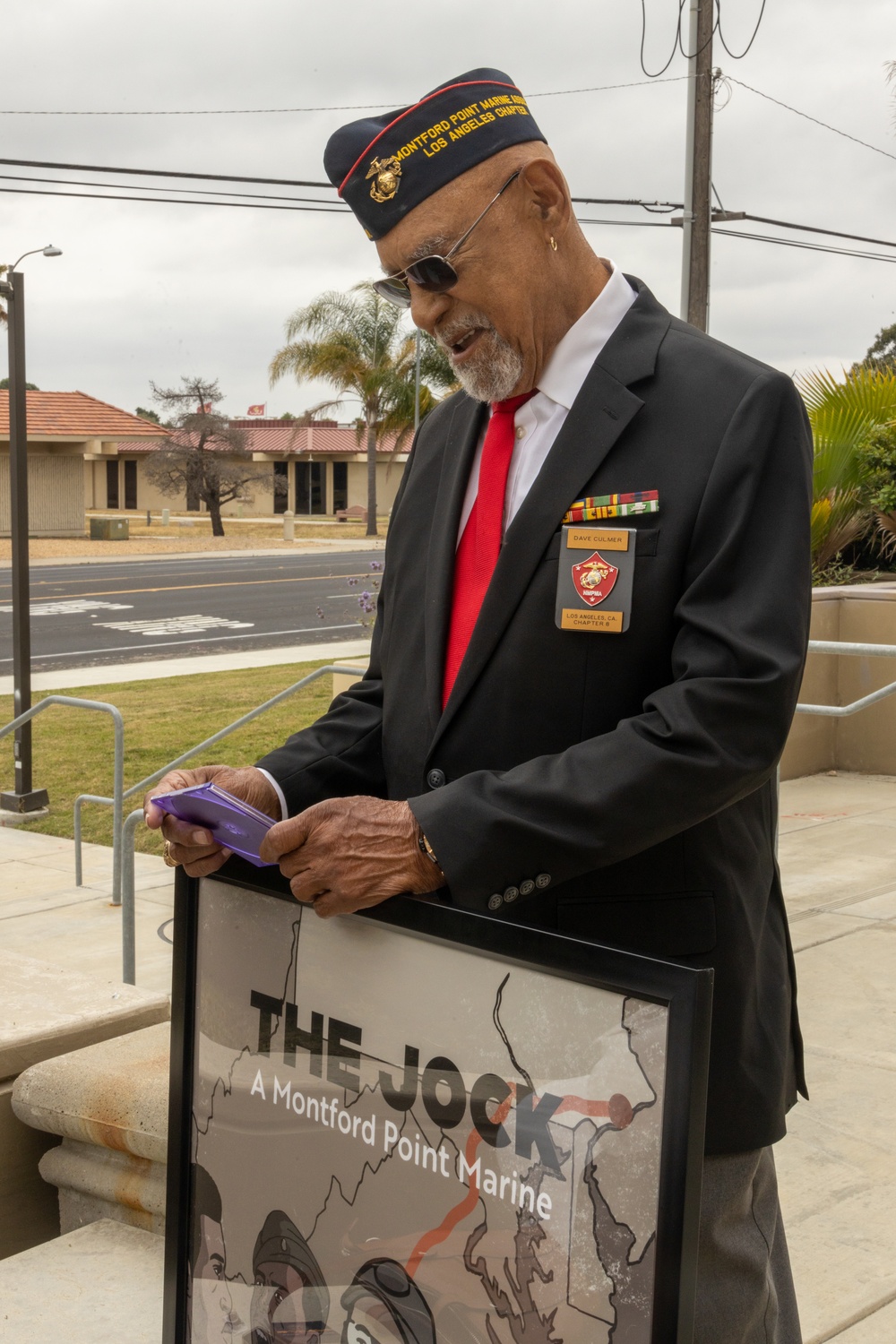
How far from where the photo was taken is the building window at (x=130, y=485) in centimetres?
6253

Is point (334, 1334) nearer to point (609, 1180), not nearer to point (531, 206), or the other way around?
point (609, 1180)

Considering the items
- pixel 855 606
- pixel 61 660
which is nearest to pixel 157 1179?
pixel 855 606

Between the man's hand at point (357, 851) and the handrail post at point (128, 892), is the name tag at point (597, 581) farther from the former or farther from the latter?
the handrail post at point (128, 892)

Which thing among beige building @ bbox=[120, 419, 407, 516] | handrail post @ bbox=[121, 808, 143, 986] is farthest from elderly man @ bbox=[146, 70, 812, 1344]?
beige building @ bbox=[120, 419, 407, 516]

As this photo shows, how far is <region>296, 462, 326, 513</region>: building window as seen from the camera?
66.5 m

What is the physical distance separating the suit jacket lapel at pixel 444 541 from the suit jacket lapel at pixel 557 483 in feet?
0.30

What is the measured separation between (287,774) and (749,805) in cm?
63

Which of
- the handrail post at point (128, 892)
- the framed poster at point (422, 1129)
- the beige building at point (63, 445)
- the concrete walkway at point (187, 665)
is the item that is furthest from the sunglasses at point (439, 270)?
the beige building at point (63, 445)

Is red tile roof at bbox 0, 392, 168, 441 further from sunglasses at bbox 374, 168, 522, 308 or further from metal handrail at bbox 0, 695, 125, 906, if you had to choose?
sunglasses at bbox 374, 168, 522, 308

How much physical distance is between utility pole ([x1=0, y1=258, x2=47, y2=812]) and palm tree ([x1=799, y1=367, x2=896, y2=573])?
18.2 feet

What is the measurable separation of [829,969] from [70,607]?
1836 centimetres

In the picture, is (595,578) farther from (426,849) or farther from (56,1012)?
(56,1012)

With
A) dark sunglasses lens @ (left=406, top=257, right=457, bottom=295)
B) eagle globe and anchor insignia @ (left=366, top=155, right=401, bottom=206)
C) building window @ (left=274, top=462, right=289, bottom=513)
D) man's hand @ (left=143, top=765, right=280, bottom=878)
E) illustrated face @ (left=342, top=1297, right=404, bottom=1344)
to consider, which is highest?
building window @ (left=274, top=462, right=289, bottom=513)

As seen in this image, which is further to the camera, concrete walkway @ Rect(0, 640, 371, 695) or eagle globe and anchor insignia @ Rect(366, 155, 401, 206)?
concrete walkway @ Rect(0, 640, 371, 695)
